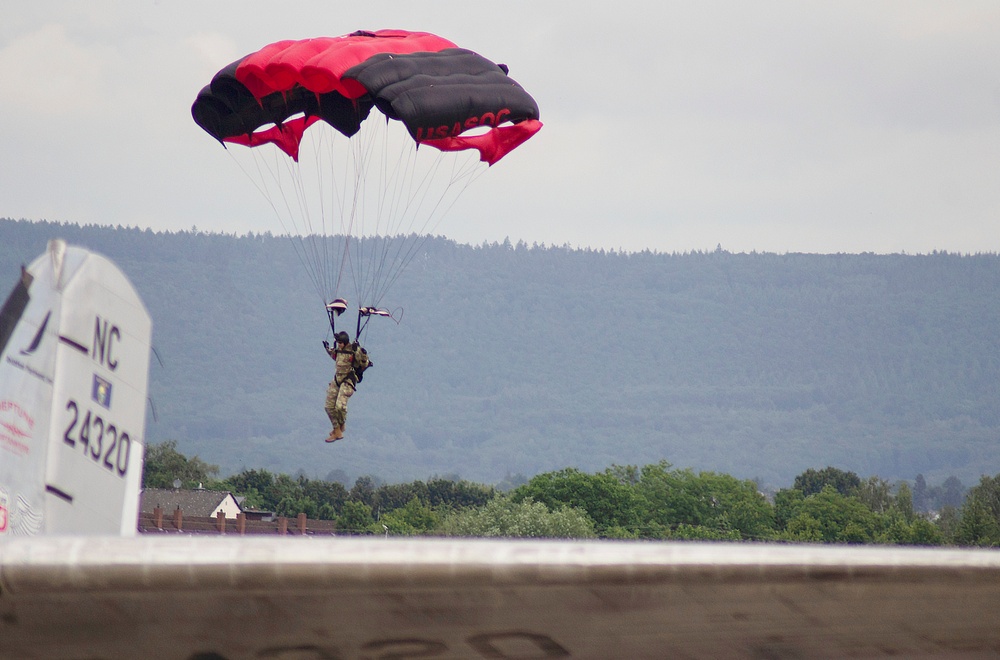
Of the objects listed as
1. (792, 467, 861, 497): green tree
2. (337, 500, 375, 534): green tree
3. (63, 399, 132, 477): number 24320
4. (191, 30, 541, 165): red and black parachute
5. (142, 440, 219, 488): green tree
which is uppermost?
Answer: (191, 30, 541, 165): red and black parachute

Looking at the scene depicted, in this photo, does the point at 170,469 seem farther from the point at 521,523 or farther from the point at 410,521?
the point at 521,523

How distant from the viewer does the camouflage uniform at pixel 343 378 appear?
20812 mm

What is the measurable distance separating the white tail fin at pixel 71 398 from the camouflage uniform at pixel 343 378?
14.2m

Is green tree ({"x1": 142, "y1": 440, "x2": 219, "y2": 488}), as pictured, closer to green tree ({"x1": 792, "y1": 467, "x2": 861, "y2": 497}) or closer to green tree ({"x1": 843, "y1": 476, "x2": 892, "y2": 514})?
green tree ({"x1": 792, "y1": 467, "x2": 861, "y2": 497})

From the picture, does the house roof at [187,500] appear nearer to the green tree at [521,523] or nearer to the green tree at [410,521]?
the green tree at [410,521]

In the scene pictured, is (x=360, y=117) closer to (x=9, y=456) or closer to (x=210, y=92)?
(x=210, y=92)

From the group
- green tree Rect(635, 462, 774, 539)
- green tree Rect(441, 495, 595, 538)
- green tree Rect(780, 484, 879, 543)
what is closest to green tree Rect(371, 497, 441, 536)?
green tree Rect(635, 462, 774, 539)

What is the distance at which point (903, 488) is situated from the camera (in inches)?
6590

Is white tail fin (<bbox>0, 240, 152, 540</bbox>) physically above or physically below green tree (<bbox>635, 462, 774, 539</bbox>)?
above

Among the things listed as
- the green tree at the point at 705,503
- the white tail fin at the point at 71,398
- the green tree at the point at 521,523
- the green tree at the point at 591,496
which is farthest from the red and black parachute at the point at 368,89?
the green tree at the point at 705,503

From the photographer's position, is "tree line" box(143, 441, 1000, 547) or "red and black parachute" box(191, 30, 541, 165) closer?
"red and black parachute" box(191, 30, 541, 165)

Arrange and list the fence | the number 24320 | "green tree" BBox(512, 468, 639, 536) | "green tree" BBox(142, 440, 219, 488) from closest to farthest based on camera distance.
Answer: the number 24320 < the fence < "green tree" BBox(512, 468, 639, 536) < "green tree" BBox(142, 440, 219, 488)

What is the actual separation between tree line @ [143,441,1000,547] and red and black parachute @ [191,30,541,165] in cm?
6734

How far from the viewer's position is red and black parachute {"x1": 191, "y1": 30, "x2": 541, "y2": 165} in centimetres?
2017
